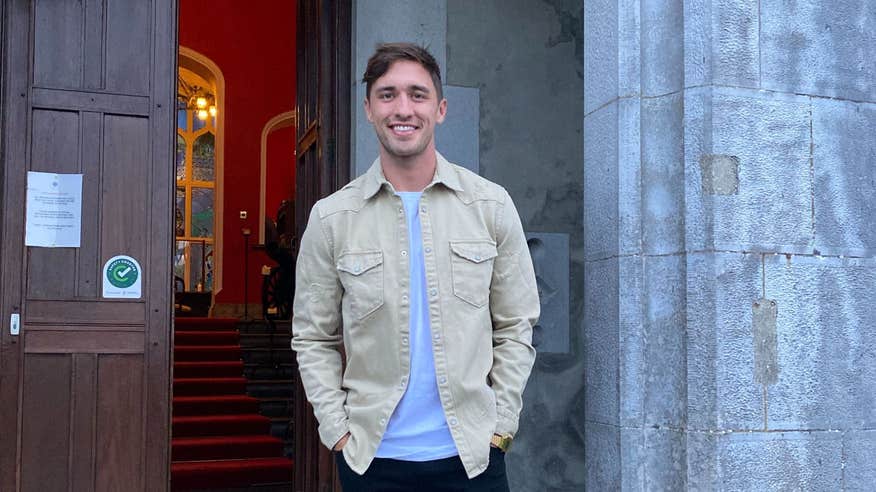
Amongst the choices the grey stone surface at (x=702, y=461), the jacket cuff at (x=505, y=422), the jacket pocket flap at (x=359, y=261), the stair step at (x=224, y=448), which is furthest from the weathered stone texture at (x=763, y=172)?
the stair step at (x=224, y=448)

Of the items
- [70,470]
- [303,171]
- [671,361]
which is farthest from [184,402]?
[671,361]

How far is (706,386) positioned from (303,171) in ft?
9.65

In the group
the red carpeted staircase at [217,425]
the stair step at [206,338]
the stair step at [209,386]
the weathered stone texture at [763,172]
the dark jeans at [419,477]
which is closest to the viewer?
the dark jeans at [419,477]

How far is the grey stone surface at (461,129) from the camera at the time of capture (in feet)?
14.5

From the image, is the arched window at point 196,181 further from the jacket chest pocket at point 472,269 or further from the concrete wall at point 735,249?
the jacket chest pocket at point 472,269

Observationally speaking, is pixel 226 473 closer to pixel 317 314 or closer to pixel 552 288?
pixel 552 288

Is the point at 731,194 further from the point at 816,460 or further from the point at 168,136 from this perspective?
the point at 168,136

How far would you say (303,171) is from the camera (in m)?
5.44

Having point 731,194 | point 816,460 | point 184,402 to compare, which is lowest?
point 184,402

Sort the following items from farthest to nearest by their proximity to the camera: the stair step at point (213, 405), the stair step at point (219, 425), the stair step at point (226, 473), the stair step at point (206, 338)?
the stair step at point (206, 338), the stair step at point (213, 405), the stair step at point (219, 425), the stair step at point (226, 473)

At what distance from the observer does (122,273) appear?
4.07 meters

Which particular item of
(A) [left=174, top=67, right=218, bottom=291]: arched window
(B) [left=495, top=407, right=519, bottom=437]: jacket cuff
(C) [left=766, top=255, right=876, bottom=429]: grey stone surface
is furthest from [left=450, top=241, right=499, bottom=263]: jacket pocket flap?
(A) [left=174, top=67, right=218, bottom=291]: arched window

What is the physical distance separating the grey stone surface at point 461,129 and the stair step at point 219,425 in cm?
444

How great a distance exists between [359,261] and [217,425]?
239 inches
